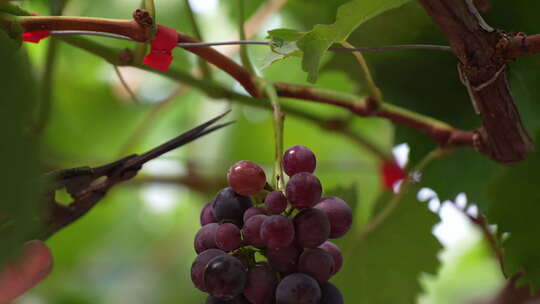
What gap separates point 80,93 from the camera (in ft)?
4.64

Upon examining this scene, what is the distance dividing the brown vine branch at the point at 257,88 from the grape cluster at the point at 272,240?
0.14 meters

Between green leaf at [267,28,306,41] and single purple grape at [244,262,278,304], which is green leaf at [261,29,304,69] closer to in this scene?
green leaf at [267,28,306,41]

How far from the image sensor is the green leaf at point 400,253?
783 millimetres

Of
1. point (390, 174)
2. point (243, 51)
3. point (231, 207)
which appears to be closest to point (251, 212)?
point (231, 207)

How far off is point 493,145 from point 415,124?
0.43 feet

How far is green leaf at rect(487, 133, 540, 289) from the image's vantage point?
66cm

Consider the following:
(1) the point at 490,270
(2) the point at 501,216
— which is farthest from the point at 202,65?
(1) the point at 490,270

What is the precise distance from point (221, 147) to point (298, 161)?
3.27 feet

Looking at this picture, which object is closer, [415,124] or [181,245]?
[415,124]

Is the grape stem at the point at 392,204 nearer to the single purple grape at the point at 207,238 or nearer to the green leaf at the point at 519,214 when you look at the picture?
the green leaf at the point at 519,214

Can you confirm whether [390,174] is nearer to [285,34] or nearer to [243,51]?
[243,51]

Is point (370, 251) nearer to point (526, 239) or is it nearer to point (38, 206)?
point (526, 239)

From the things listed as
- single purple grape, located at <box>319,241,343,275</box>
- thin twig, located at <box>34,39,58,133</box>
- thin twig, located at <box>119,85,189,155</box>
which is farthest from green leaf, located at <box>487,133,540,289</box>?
thin twig, located at <box>119,85,189,155</box>

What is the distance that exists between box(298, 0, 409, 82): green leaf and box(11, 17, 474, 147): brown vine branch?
11 cm
